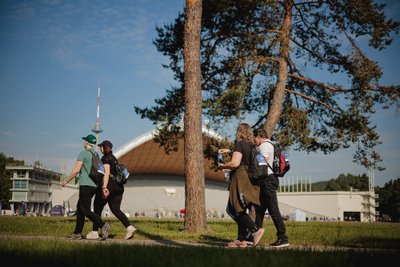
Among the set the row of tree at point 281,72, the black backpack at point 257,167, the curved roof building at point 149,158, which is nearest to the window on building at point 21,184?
the curved roof building at point 149,158

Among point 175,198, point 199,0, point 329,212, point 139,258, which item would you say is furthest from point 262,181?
point 175,198

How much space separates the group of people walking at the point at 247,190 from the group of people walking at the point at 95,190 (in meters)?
1.87

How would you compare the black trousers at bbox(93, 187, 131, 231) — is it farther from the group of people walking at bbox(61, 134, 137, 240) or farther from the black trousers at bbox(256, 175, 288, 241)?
the black trousers at bbox(256, 175, 288, 241)

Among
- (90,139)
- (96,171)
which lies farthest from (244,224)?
(90,139)

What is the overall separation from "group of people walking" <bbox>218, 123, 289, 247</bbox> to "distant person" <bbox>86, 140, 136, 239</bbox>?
71.9 inches

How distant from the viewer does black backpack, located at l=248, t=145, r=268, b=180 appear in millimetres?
A: 5359

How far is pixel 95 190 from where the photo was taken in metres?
6.44

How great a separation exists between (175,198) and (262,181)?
241 ft

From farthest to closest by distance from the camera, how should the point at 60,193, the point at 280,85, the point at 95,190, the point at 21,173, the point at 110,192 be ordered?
1. the point at 60,193
2. the point at 21,173
3. the point at 280,85
4. the point at 110,192
5. the point at 95,190

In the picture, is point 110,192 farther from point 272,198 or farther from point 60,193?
point 60,193

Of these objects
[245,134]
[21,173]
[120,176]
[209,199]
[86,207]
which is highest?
[21,173]

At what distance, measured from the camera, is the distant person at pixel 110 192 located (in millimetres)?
6434

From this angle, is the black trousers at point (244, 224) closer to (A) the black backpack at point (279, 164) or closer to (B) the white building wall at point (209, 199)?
(A) the black backpack at point (279, 164)

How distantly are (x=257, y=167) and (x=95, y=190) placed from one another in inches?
99.0
